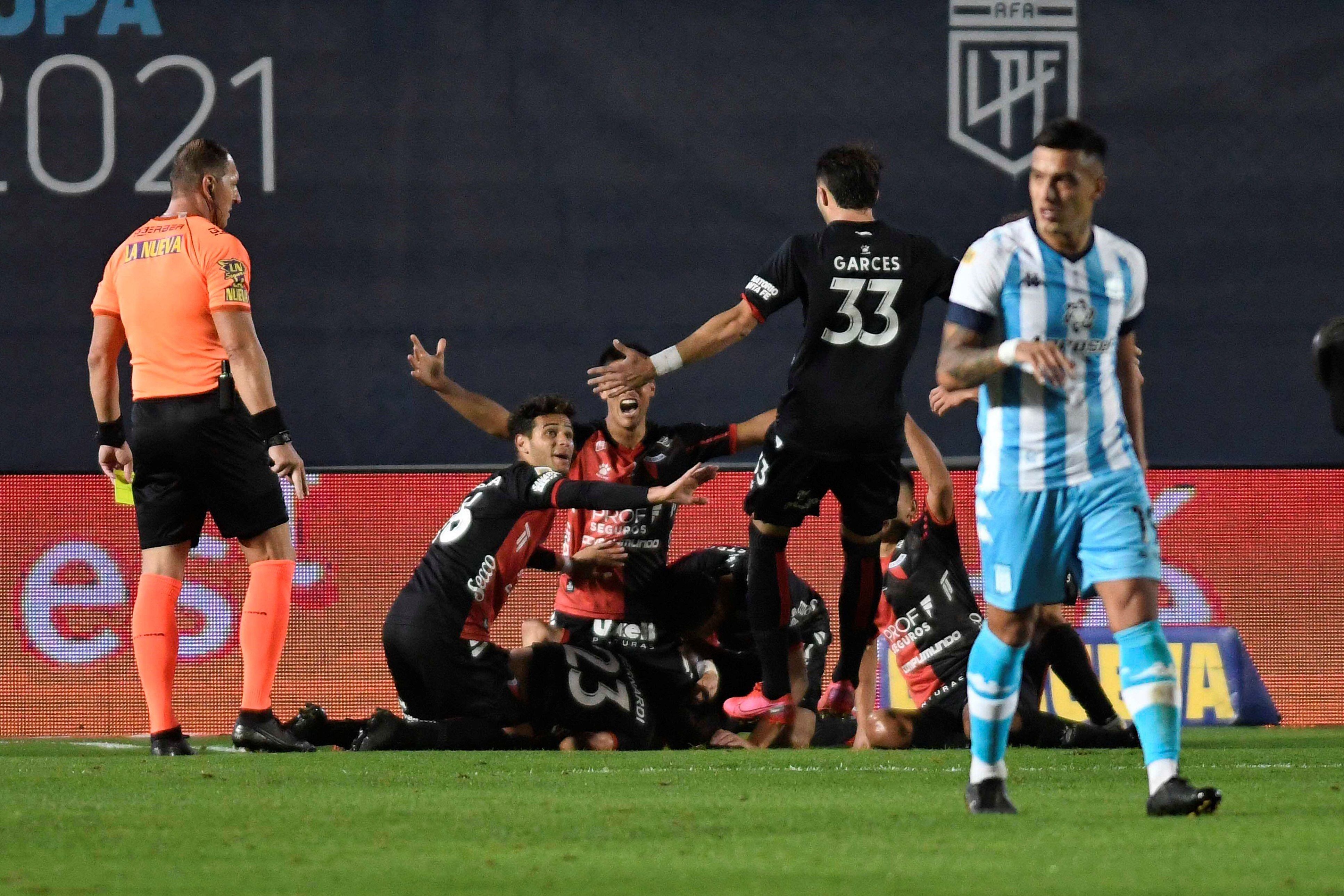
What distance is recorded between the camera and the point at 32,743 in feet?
24.9

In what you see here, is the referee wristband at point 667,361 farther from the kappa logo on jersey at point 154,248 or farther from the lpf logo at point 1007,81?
the lpf logo at point 1007,81

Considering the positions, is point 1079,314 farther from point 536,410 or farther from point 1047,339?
point 536,410

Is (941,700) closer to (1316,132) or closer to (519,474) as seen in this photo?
(519,474)

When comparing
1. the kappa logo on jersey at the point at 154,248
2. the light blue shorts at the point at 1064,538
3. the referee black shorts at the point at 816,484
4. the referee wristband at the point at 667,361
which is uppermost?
the kappa logo on jersey at the point at 154,248

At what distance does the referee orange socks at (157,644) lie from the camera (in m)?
6.08

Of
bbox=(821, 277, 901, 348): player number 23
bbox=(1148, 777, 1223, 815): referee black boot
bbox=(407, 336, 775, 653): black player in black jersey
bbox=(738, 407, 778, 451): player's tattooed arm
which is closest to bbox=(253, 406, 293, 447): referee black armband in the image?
bbox=(407, 336, 775, 653): black player in black jersey

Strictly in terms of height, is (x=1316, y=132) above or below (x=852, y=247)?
above

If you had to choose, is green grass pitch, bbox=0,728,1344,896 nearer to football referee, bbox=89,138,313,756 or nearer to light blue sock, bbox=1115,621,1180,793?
light blue sock, bbox=1115,621,1180,793

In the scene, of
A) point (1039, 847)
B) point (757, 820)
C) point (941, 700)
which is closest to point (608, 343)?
point (941, 700)

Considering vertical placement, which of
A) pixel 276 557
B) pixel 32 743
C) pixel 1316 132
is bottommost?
pixel 32 743

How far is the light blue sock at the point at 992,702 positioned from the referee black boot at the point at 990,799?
13 millimetres

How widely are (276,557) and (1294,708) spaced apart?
4.68m

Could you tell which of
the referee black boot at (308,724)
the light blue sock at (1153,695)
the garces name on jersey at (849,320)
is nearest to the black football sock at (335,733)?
the referee black boot at (308,724)

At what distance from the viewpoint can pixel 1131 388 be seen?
422 cm
